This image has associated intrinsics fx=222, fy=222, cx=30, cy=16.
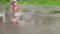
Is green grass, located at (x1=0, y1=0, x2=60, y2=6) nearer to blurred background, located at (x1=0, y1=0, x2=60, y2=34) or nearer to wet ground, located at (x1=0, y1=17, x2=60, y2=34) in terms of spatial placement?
blurred background, located at (x1=0, y1=0, x2=60, y2=34)

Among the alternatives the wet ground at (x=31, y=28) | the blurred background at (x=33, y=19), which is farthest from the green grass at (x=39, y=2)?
the wet ground at (x=31, y=28)

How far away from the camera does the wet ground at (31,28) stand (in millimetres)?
7312

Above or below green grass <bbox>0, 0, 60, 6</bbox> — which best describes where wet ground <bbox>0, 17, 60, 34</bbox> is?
above

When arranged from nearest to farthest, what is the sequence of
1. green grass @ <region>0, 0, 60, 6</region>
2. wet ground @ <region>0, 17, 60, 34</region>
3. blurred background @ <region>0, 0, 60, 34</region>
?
A: wet ground @ <region>0, 17, 60, 34</region> < blurred background @ <region>0, 0, 60, 34</region> < green grass @ <region>0, 0, 60, 6</region>

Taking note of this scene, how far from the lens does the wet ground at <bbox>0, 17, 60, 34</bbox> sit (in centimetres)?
731

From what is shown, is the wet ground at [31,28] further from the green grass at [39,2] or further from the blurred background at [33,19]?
the green grass at [39,2]

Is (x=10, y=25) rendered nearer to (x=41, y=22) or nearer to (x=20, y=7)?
(x=41, y=22)

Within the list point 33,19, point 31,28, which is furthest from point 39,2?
point 31,28

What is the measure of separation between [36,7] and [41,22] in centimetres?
330

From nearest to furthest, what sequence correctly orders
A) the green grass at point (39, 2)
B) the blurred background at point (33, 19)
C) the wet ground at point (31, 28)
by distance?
the wet ground at point (31, 28), the blurred background at point (33, 19), the green grass at point (39, 2)

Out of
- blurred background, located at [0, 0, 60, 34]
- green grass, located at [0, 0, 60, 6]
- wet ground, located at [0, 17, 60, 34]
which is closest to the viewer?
wet ground, located at [0, 17, 60, 34]

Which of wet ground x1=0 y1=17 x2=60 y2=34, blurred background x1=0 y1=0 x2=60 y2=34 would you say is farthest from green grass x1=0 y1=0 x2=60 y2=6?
wet ground x1=0 y1=17 x2=60 y2=34

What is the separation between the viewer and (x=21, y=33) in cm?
715

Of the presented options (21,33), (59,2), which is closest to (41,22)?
(21,33)
